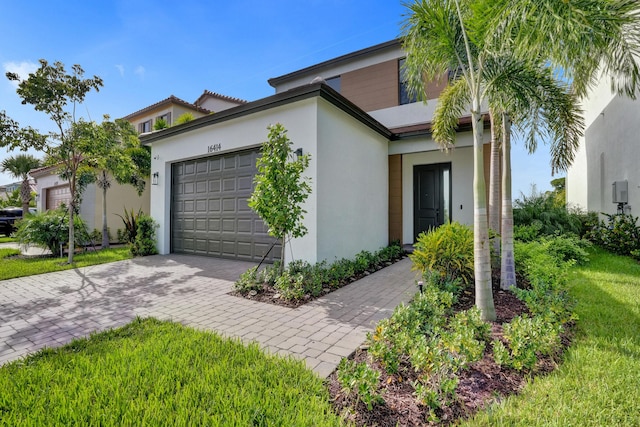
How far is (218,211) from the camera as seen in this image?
8.52m

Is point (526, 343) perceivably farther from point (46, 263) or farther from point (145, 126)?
point (145, 126)

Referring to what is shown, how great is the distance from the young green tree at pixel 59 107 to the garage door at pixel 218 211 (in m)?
2.49

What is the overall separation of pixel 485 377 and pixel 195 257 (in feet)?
26.8

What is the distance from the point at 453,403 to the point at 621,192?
947cm

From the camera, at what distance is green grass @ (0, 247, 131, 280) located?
6961 mm

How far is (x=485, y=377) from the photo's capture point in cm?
257

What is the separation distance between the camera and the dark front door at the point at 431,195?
975cm

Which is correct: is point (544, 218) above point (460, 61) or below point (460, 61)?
below

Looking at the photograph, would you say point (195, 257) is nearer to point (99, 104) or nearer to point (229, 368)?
point (99, 104)

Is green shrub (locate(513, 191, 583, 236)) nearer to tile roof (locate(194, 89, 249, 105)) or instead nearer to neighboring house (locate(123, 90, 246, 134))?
neighboring house (locate(123, 90, 246, 134))

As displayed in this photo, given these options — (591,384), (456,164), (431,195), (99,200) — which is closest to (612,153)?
(456,164)

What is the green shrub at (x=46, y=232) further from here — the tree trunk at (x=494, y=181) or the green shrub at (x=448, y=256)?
the tree trunk at (x=494, y=181)

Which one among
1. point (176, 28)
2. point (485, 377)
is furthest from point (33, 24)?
point (485, 377)

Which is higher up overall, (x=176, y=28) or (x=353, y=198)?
(x=176, y=28)
